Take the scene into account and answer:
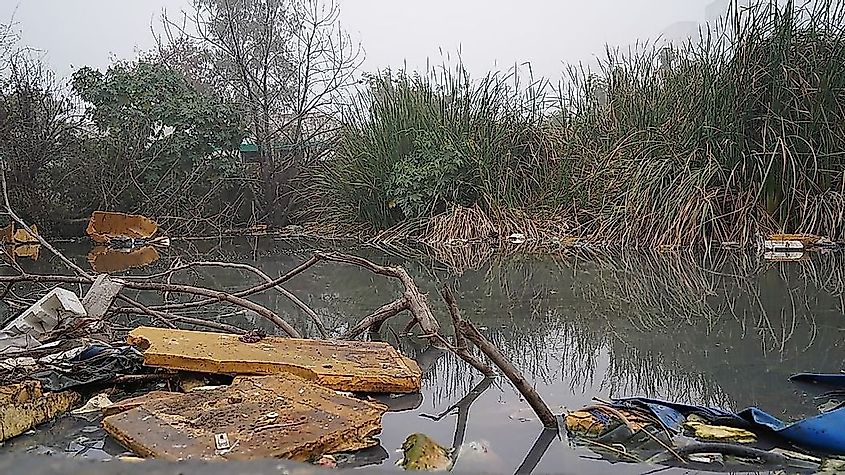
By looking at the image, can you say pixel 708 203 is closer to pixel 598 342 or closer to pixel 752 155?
pixel 752 155

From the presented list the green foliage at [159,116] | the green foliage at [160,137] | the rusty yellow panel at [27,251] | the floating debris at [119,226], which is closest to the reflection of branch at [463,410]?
the rusty yellow panel at [27,251]

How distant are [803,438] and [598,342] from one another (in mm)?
806

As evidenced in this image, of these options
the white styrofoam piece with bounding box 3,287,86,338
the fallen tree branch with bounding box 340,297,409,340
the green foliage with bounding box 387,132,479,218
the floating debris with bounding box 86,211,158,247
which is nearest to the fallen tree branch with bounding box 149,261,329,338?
the fallen tree branch with bounding box 340,297,409,340

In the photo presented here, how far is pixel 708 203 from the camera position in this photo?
394cm

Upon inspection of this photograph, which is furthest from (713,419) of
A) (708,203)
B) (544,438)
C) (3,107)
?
(3,107)

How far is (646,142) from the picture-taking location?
4.38 meters

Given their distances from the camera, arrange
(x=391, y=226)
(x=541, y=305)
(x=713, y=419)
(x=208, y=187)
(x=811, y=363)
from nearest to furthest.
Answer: (x=713, y=419)
(x=811, y=363)
(x=541, y=305)
(x=391, y=226)
(x=208, y=187)

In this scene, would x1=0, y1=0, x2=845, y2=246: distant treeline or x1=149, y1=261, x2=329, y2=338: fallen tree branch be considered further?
x1=0, y1=0, x2=845, y2=246: distant treeline

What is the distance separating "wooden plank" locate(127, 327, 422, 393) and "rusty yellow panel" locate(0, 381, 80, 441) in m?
0.18

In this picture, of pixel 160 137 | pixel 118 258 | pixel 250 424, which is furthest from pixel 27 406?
pixel 160 137

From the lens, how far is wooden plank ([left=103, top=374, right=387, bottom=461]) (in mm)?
944

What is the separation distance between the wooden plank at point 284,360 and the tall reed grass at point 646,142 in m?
2.98

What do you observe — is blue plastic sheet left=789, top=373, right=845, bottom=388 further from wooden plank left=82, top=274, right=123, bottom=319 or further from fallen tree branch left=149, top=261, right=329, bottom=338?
wooden plank left=82, top=274, right=123, bottom=319

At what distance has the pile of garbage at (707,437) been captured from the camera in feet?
2.99
